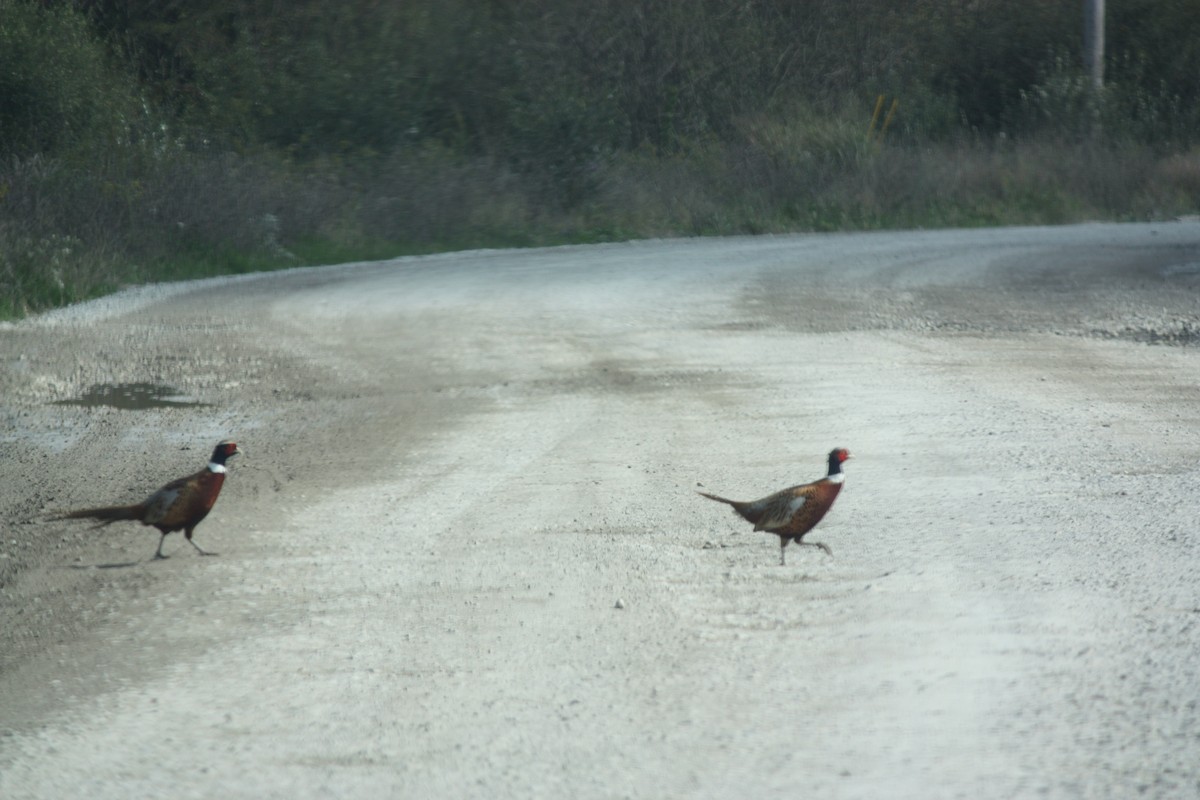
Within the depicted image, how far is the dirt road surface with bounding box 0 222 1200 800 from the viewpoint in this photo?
14.6 ft

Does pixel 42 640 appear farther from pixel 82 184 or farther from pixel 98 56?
pixel 98 56

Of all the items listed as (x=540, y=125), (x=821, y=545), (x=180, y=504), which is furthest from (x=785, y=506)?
(x=540, y=125)

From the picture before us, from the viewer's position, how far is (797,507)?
6082 millimetres

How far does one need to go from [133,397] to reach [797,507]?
239 inches

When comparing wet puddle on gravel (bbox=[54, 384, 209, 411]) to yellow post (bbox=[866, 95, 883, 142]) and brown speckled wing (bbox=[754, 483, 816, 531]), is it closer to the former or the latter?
brown speckled wing (bbox=[754, 483, 816, 531])

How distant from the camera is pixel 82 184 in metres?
21.0

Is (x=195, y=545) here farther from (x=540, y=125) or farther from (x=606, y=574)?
(x=540, y=125)

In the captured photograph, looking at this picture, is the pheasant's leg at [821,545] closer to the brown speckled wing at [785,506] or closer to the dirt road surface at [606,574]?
the dirt road surface at [606,574]

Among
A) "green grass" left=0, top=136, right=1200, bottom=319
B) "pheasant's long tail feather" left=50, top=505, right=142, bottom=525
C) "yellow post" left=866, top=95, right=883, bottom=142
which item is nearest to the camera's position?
"pheasant's long tail feather" left=50, top=505, right=142, bottom=525

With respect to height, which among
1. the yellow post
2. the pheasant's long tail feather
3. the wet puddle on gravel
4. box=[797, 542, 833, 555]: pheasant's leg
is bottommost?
the yellow post

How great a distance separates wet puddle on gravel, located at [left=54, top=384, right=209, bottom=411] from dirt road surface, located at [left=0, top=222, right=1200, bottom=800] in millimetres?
155

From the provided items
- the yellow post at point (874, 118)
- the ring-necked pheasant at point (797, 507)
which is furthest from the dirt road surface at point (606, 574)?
the yellow post at point (874, 118)

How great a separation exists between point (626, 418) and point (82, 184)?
13.7m

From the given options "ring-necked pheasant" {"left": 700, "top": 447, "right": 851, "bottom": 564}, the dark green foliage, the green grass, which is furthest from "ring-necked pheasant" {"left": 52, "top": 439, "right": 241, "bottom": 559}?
the green grass
